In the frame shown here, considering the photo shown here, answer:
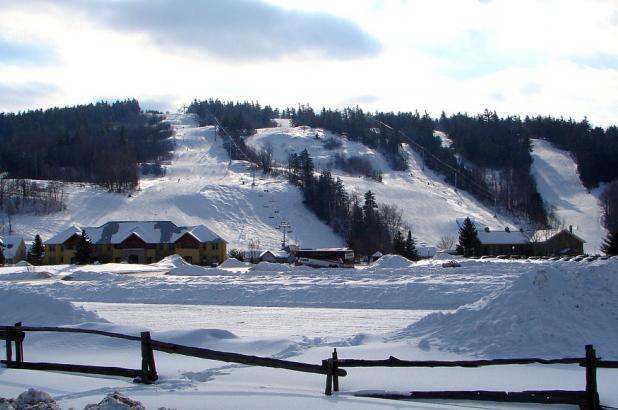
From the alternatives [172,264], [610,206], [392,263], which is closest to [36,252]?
[172,264]

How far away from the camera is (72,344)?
16609 millimetres

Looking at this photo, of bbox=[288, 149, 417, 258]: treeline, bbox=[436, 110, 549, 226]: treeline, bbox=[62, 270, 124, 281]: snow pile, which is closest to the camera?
bbox=[62, 270, 124, 281]: snow pile

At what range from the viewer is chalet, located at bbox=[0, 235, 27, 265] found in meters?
96.0

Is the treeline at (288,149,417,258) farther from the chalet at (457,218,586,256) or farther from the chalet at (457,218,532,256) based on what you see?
the chalet at (457,218,586,256)

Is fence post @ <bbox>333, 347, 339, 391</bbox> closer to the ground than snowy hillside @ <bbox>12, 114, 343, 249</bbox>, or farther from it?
closer to the ground

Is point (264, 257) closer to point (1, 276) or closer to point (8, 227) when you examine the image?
point (1, 276)

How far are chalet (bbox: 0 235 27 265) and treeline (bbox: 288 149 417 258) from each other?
4763 centimetres

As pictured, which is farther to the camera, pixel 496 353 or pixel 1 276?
pixel 1 276

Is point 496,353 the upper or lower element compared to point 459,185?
lower

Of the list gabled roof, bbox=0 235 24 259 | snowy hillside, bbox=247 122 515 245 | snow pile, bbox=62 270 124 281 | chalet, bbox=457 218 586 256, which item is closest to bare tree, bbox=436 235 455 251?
snowy hillside, bbox=247 122 515 245

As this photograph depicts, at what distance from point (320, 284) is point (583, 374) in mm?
23799

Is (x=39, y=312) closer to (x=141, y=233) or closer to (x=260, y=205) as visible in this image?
(x=141, y=233)

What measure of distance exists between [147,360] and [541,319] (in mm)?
9190

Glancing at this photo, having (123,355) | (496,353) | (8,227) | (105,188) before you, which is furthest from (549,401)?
(105,188)
